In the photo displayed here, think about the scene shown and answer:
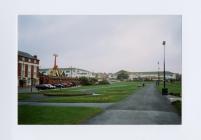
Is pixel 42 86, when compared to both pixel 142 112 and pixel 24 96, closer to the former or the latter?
pixel 24 96

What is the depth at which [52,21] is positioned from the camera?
399 centimetres

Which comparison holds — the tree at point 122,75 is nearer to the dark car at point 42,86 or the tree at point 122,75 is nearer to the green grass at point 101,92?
the green grass at point 101,92

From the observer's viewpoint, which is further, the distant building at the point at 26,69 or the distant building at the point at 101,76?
the distant building at the point at 101,76

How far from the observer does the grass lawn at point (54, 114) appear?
Answer: 3.96 metres

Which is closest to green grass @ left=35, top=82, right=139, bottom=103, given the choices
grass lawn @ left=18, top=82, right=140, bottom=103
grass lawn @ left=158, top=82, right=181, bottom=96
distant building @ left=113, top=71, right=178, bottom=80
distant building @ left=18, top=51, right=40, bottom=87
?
grass lawn @ left=18, top=82, right=140, bottom=103

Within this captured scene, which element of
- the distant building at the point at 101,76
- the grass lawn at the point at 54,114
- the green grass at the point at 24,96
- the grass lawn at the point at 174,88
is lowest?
the grass lawn at the point at 54,114

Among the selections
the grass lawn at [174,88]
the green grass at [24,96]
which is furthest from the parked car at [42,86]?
the grass lawn at [174,88]

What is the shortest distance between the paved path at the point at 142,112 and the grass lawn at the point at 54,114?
0.35 feet

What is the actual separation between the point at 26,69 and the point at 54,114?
0.60 meters

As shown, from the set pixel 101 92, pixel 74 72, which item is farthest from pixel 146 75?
pixel 74 72

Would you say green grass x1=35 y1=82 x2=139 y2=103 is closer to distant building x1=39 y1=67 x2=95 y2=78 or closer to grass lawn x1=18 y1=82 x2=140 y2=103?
grass lawn x1=18 y1=82 x2=140 y2=103

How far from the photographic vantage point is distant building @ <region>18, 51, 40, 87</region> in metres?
3.96
